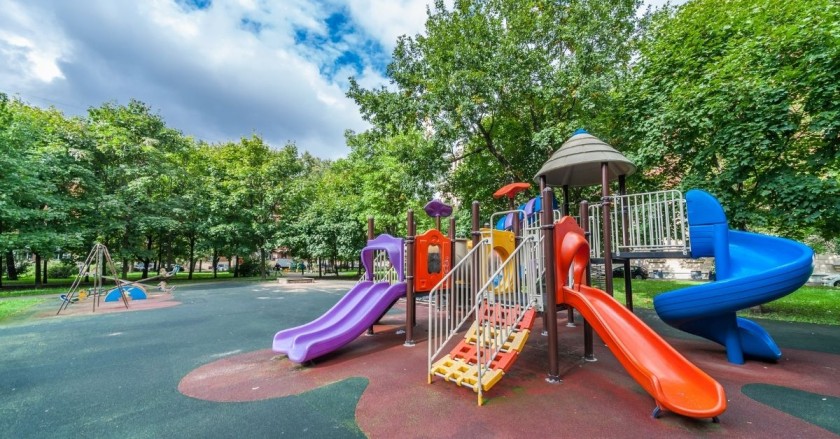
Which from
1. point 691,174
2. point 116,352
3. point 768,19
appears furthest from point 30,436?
point 768,19

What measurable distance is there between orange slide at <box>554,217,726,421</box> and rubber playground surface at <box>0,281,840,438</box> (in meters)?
0.26

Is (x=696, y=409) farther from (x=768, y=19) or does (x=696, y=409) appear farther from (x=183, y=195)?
(x=183, y=195)

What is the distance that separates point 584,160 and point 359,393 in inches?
216

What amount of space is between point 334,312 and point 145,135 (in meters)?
24.4

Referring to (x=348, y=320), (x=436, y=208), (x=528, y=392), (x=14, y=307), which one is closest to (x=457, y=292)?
(x=528, y=392)

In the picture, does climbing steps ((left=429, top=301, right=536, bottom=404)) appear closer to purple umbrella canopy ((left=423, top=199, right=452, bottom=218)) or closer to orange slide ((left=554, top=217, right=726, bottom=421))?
orange slide ((left=554, top=217, right=726, bottom=421))

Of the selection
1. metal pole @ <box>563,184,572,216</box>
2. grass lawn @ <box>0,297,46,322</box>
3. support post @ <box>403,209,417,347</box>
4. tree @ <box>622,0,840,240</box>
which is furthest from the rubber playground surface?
grass lawn @ <box>0,297,46,322</box>

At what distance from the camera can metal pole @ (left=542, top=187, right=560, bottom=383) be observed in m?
4.69

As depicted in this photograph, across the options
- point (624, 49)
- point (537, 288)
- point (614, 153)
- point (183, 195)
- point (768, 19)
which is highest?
point (624, 49)

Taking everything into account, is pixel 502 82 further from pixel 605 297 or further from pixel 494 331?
pixel 494 331

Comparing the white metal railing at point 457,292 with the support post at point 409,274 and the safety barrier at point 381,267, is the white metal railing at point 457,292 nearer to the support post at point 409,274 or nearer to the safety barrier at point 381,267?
the support post at point 409,274

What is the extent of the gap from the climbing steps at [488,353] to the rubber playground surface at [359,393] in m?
0.21

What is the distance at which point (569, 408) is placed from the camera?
3.93 metres

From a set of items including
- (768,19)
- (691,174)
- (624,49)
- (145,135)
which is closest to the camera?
(768,19)
